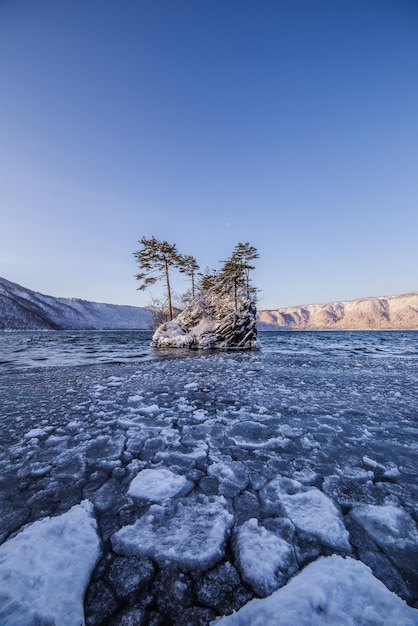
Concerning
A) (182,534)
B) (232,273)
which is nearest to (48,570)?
(182,534)

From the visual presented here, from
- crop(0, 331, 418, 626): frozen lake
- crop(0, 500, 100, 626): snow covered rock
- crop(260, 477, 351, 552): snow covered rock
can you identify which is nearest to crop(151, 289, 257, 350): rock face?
crop(0, 331, 418, 626): frozen lake

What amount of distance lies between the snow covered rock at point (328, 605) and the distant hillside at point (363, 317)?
154 metres

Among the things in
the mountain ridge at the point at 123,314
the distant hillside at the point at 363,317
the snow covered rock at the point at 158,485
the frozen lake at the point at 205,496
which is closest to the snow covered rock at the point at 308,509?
the frozen lake at the point at 205,496

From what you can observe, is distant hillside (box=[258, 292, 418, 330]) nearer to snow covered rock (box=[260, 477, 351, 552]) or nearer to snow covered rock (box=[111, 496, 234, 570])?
snow covered rock (box=[260, 477, 351, 552])

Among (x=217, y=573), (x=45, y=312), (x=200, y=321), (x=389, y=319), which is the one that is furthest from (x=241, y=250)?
(x=389, y=319)

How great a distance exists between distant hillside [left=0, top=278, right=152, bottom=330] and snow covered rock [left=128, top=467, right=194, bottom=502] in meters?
129

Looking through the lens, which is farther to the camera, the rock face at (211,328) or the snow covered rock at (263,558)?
the rock face at (211,328)

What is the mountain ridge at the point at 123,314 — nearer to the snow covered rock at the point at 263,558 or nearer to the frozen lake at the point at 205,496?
the frozen lake at the point at 205,496

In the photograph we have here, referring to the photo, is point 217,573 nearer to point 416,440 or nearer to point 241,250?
point 416,440

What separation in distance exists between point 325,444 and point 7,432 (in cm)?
500

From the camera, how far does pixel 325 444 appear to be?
11.5ft

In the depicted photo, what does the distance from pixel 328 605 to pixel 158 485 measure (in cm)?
170

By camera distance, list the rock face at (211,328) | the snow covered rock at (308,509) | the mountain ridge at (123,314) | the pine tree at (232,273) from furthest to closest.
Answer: the mountain ridge at (123,314)
the pine tree at (232,273)
the rock face at (211,328)
the snow covered rock at (308,509)

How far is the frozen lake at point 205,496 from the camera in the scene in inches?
61.6
